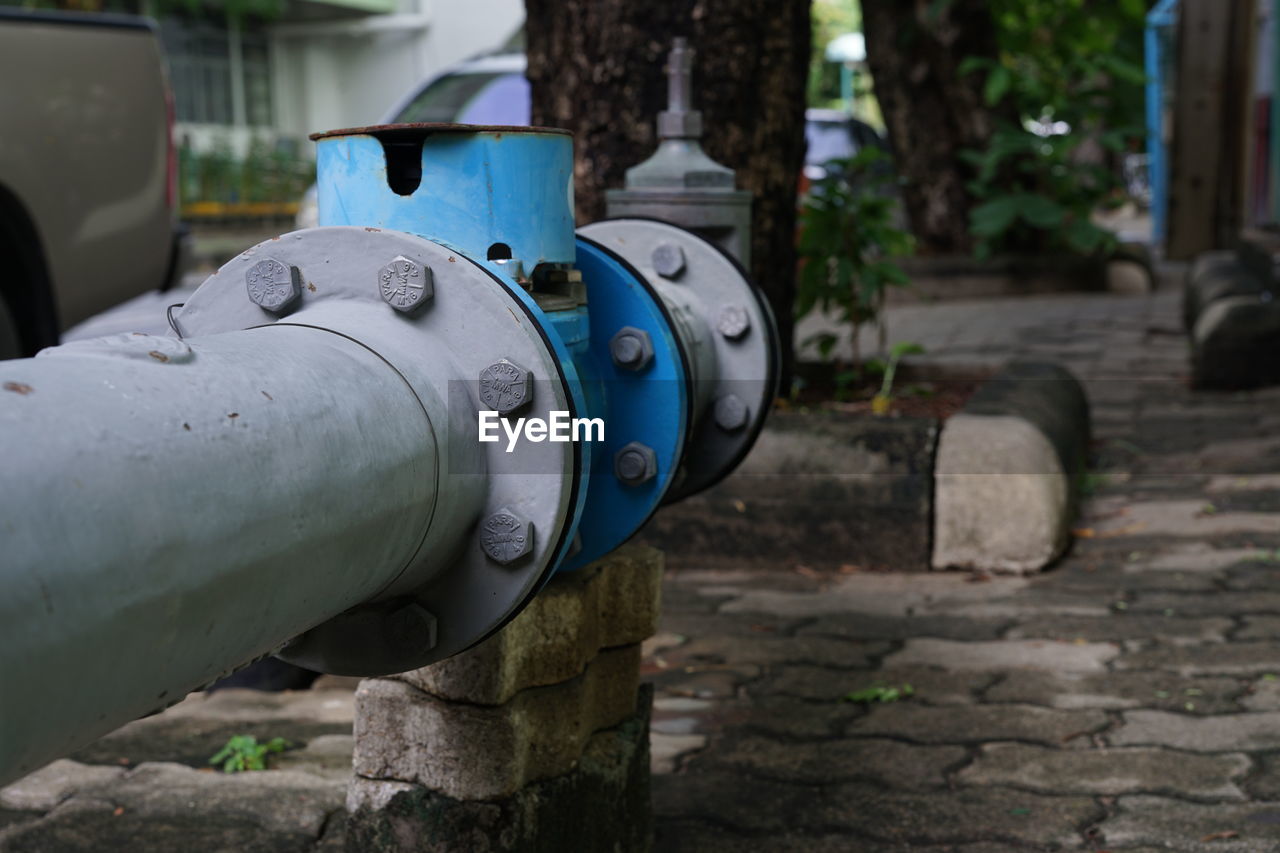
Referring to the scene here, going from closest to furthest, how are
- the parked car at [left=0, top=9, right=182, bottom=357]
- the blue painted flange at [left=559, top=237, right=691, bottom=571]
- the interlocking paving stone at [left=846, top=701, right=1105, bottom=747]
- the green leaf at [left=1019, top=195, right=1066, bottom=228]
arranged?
1. the blue painted flange at [left=559, top=237, right=691, bottom=571]
2. the interlocking paving stone at [left=846, top=701, right=1105, bottom=747]
3. the parked car at [left=0, top=9, right=182, bottom=357]
4. the green leaf at [left=1019, top=195, right=1066, bottom=228]

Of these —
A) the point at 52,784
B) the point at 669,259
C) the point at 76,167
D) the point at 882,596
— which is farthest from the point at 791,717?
the point at 76,167

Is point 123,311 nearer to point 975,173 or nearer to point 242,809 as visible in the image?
point 975,173

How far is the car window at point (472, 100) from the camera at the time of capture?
7.98 m

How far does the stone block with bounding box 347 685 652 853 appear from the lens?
1581 mm

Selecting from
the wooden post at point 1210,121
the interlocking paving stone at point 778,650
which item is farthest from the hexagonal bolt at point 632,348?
the wooden post at point 1210,121

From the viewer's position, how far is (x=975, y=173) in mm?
9406

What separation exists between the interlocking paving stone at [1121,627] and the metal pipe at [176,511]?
2077mm

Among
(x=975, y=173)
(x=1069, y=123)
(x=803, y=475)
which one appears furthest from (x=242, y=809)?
(x=975, y=173)

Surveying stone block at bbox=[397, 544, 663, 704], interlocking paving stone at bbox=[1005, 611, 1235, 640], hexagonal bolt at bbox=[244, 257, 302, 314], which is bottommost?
interlocking paving stone at bbox=[1005, 611, 1235, 640]

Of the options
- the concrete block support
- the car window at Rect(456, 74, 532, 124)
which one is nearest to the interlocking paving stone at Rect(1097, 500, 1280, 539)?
the concrete block support

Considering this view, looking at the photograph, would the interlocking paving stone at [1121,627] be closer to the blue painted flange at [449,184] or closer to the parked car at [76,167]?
the blue painted flange at [449,184]

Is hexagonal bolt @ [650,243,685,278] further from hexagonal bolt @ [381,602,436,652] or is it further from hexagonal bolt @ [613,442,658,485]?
hexagonal bolt @ [381,602,436,652]

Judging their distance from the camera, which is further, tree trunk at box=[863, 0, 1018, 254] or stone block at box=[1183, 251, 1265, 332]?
tree trunk at box=[863, 0, 1018, 254]

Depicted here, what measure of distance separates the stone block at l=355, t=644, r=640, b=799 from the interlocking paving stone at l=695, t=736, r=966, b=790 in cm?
65
